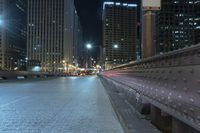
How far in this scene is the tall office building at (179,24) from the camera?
964 centimetres

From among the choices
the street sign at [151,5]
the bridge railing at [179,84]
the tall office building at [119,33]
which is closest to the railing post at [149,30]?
the street sign at [151,5]

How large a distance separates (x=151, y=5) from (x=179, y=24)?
1.29 meters

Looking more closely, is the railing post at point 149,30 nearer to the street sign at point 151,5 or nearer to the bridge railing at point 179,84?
the street sign at point 151,5

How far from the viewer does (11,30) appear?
114 metres

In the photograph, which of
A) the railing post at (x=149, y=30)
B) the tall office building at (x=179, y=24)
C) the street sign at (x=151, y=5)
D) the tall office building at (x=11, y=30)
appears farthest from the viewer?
the tall office building at (x=11, y=30)

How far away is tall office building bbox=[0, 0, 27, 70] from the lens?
295 feet

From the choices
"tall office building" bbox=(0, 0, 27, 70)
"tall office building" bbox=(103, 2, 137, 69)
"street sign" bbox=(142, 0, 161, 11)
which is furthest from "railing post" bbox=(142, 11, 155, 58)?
"tall office building" bbox=(0, 0, 27, 70)

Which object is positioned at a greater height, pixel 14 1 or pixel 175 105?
pixel 14 1

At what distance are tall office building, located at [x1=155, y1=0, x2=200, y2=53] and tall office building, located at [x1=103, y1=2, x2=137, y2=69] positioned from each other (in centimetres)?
3985

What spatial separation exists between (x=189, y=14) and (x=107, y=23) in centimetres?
6963

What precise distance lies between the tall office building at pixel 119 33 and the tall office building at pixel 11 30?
833 inches

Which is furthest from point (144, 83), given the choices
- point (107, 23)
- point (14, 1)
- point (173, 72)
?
point (14, 1)

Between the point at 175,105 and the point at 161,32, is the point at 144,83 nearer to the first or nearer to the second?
the point at 161,32

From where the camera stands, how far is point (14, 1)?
92.1 m
